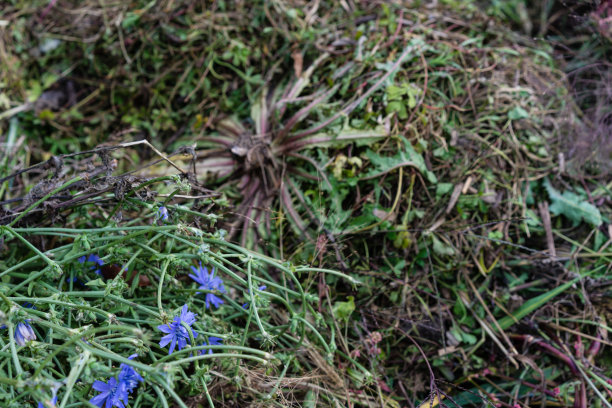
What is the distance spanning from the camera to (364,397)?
1.74 meters

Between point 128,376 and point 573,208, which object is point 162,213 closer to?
point 128,376

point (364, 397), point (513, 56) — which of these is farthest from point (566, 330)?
point (513, 56)

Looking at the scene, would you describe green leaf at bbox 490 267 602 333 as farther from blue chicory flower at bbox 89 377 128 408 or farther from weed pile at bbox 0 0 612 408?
blue chicory flower at bbox 89 377 128 408

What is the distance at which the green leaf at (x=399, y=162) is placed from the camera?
2.04 meters

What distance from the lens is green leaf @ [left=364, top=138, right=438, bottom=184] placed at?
204 cm

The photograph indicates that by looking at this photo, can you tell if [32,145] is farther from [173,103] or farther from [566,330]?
[566,330]

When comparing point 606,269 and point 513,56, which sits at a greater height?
point 513,56

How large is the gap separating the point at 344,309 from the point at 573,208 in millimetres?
1233

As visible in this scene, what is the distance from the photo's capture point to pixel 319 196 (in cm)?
196

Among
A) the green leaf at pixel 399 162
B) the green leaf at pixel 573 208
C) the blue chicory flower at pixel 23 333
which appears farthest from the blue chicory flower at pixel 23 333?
the green leaf at pixel 573 208

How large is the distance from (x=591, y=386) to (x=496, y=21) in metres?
2.09

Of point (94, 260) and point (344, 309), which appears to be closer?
point (94, 260)

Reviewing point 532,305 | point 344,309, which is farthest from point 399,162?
point 532,305

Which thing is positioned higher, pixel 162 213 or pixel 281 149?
pixel 162 213
